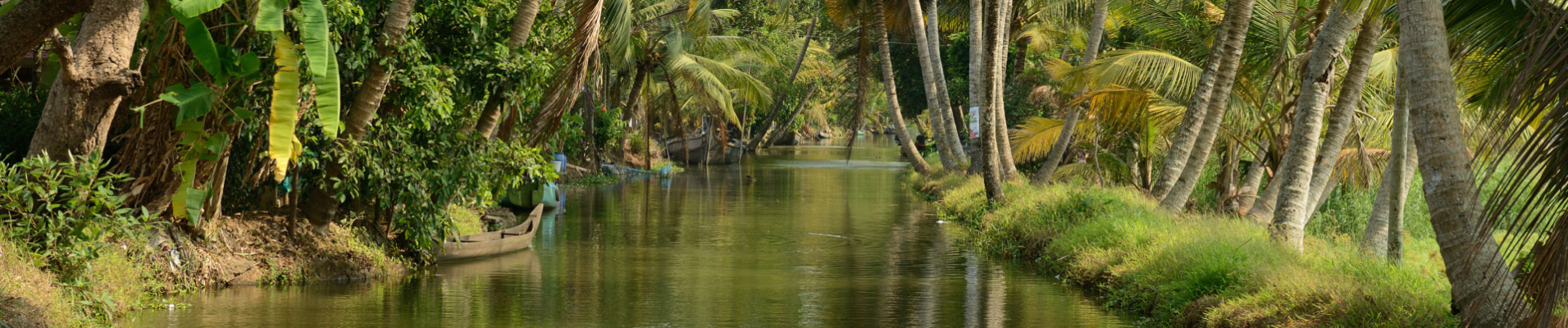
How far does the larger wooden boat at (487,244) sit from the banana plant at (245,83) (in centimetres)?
329

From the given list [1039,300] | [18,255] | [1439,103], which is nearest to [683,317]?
[1039,300]

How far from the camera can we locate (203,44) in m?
9.04

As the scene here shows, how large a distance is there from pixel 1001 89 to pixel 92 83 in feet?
46.5

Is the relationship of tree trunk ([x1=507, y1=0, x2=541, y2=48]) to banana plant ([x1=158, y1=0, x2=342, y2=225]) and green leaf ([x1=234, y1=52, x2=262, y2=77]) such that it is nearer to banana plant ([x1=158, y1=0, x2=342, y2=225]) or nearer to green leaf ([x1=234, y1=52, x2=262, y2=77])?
banana plant ([x1=158, y1=0, x2=342, y2=225])

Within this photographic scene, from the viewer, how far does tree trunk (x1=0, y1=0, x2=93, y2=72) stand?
7594 mm

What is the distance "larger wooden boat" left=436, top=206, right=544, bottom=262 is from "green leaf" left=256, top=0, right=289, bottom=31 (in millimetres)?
4559

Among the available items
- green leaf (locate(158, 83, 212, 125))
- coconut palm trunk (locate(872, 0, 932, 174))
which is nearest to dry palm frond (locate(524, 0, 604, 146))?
green leaf (locate(158, 83, 212, 125))

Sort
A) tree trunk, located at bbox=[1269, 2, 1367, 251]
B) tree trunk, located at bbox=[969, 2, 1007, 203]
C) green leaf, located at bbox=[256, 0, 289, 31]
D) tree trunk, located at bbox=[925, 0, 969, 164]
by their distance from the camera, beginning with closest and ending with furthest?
green leaf, located at bbox=[256, 0, 289, 31] → tree trunk, located at bbox=[1269, 2, 1367, 251] → tree trunk, located at bbox=[969, 2, 1007, 203] → tree trunk, located at bbox=[925, 0, 969, 164]

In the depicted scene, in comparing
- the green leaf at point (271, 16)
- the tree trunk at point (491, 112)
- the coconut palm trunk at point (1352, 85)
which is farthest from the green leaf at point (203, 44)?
the coconut palm trunk at point (1352, 85)

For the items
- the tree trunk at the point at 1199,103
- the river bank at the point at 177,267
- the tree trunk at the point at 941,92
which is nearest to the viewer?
the river bank at the point at 177,267

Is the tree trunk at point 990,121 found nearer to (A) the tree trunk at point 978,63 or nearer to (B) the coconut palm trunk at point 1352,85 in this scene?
(A) the tree trunk at point 978,63

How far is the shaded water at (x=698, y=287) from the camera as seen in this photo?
995cm

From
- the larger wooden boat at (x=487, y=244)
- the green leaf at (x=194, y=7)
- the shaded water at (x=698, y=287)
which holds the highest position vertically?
the green leaf at (x=194, y=7)

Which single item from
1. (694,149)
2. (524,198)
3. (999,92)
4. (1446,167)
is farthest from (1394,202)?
(694,149)
